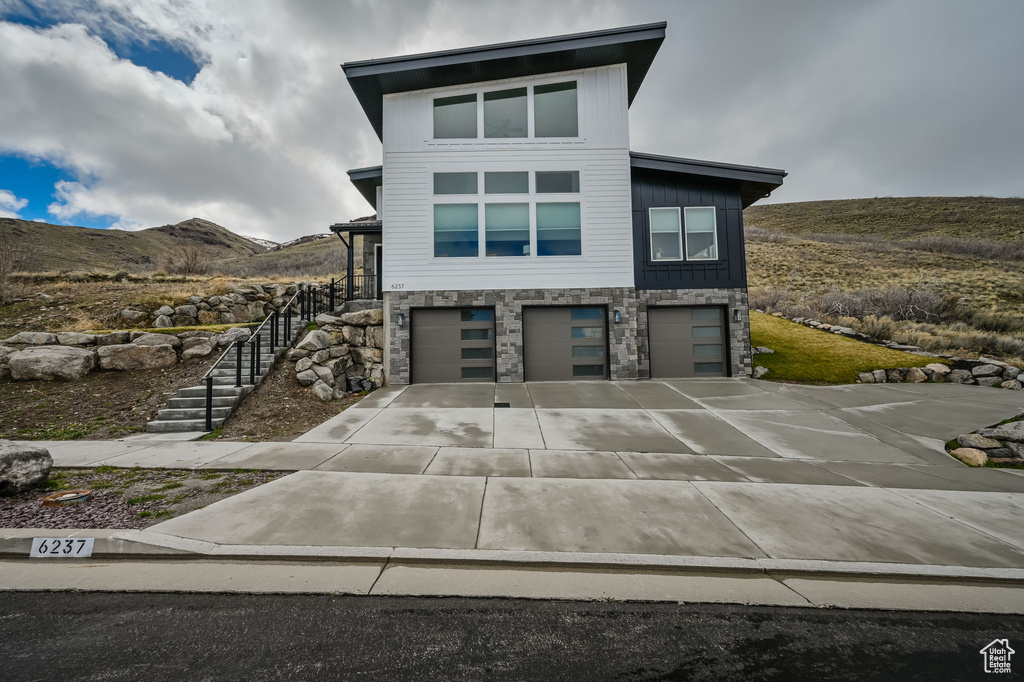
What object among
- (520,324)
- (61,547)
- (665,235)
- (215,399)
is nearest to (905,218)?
(665,235)

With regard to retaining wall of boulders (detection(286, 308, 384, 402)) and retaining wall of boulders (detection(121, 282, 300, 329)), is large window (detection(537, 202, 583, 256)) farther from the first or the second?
retaining wall of boulders (detection(121, 282, 300, 329))

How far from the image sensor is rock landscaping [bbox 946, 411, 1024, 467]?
6617 mm

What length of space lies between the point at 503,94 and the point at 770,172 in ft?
29.8

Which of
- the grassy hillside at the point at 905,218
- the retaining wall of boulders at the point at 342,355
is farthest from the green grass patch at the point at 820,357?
the grassy hillside at the point at 905,218

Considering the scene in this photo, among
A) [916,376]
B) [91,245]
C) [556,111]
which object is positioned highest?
[91,245]

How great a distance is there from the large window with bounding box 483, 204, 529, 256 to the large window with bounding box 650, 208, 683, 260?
425 centimetres

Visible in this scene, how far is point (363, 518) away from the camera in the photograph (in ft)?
13.6

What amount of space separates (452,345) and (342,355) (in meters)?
3.24

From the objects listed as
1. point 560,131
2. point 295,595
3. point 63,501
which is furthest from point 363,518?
point 560,131

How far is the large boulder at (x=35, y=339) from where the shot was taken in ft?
32.1

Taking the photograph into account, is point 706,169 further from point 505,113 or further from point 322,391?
point 322,391

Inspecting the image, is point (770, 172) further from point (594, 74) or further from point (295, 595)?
point (295, 595)

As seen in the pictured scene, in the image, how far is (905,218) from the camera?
53.0 meters

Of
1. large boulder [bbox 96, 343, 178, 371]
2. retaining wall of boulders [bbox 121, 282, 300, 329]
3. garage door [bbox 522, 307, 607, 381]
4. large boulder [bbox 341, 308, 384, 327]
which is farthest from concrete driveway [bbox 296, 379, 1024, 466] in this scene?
retaining wall of boulders [bbox 121, 282, 300, 329]
